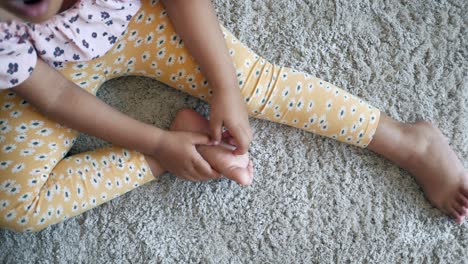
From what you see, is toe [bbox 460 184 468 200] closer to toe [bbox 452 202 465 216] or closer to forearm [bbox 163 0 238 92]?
toe [bbox 452 202 465 216]

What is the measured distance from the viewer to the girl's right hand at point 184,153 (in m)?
0.79

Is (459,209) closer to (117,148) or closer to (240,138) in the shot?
(240,138)

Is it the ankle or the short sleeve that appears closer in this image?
the short sleeve

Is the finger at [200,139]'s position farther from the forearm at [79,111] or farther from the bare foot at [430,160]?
the bare foot at [430,160]

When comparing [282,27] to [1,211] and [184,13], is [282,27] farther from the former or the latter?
[1,211]

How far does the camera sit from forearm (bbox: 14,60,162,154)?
0.73 meters

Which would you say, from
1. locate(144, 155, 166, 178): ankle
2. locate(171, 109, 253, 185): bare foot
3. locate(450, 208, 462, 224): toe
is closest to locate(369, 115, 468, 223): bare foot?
locate(450, 208, 462, 224): toe

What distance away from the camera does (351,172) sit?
85 cm

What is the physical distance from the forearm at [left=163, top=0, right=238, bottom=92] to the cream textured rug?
0.39 feet

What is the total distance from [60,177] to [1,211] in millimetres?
98

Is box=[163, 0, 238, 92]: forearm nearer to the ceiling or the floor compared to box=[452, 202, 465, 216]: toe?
nearer to the ceiling

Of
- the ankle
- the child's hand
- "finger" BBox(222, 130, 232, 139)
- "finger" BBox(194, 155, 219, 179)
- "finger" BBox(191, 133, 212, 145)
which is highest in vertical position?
the child's hand

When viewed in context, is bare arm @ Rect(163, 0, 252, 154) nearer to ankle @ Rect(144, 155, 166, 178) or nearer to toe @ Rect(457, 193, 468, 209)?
ankle @ Rect(144, 155, 166, 178)

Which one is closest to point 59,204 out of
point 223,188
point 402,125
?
point 223,188
